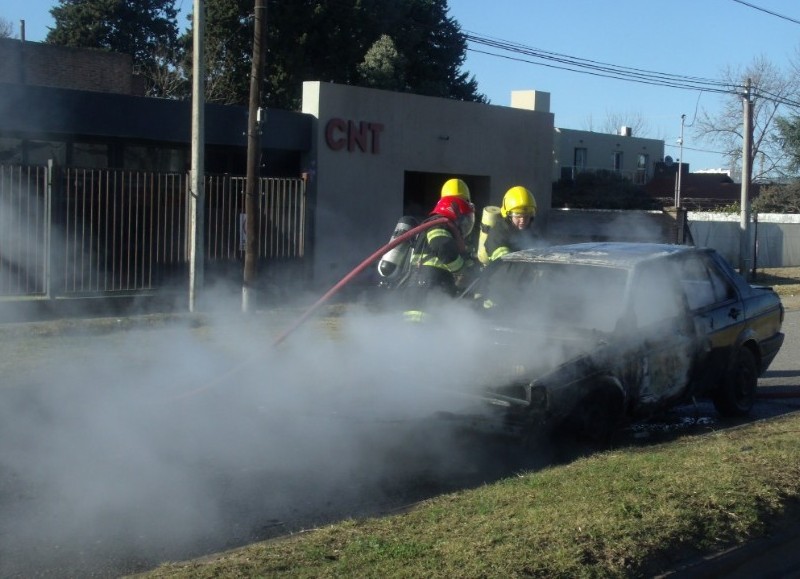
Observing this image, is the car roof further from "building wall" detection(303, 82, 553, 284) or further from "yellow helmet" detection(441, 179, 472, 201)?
"building wall" detection(303, 82, 553, 284)

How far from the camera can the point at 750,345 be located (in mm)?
8797

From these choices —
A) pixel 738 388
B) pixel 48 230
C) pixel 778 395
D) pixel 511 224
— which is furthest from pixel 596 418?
pixel 48 230

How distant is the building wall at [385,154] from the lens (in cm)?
2014

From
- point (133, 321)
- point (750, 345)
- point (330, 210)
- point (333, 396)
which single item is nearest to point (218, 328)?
point (133, 321)

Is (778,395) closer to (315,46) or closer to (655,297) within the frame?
(655,297)

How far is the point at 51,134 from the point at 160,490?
39.1 feet

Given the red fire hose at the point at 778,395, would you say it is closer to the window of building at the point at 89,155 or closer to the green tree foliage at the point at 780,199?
the window of building at the point at 89,155

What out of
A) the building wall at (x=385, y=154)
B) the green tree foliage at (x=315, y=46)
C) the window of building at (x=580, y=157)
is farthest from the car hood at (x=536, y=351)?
the window of building at (x=580, y=157)

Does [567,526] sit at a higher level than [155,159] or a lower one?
lower

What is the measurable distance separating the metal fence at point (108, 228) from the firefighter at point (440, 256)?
24.4ft

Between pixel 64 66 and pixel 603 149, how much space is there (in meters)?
30.9

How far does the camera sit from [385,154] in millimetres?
21531

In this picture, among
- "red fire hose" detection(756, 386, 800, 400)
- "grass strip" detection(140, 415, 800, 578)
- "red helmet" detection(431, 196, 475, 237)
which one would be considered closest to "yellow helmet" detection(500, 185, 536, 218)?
"red helmet" detection(431, 196, 475, 237)

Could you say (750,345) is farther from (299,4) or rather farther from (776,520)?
(299,4)
